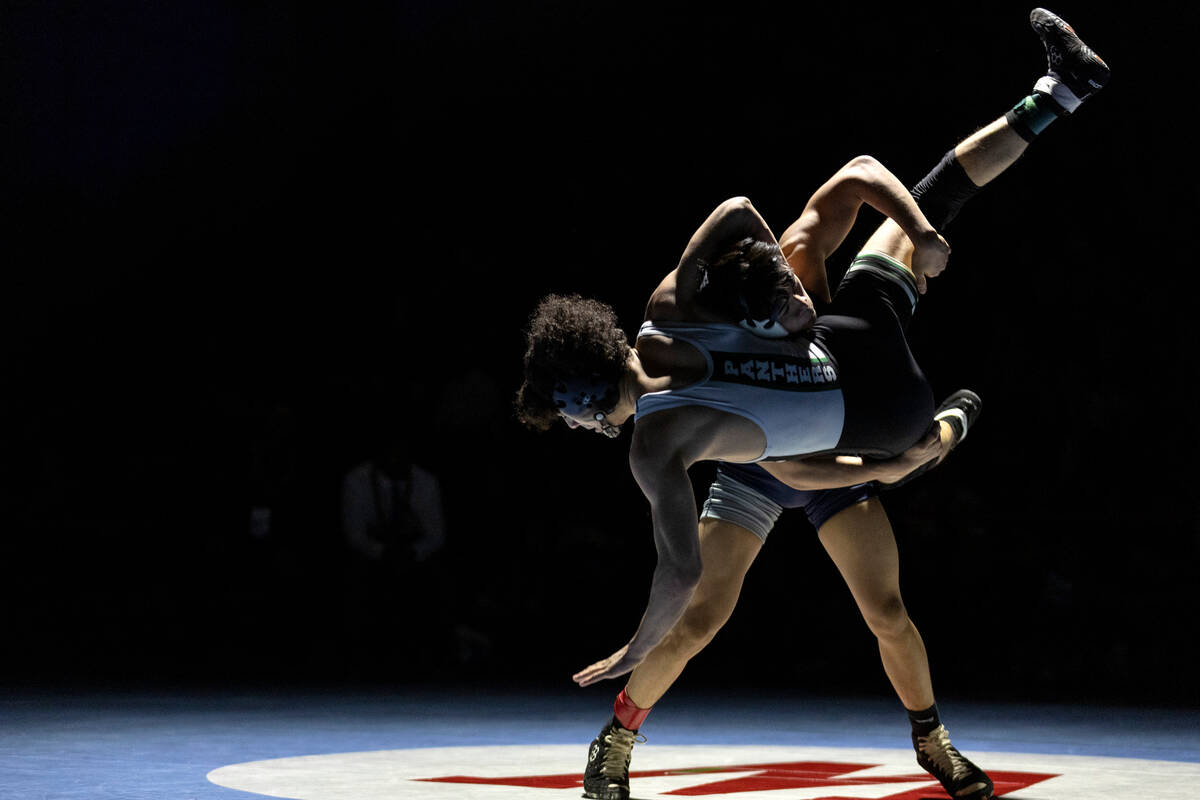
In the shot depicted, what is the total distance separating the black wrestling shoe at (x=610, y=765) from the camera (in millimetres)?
3268

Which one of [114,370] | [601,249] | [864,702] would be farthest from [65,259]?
[864,702]

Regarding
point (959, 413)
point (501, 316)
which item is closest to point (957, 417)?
point (959, 413)

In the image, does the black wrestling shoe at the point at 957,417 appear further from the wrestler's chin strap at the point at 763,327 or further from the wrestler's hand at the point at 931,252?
the wrestler's chin strap at the point at 763,327

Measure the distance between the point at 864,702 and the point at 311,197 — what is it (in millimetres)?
4171

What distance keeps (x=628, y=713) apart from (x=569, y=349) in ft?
3.38

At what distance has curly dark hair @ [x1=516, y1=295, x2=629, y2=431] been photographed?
2.79 m

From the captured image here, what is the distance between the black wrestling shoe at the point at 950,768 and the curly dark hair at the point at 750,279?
3.71ft

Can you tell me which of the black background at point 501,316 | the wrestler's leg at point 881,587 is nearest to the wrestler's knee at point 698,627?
the wrestler's leg at point 881,587

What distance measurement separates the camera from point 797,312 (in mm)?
2822

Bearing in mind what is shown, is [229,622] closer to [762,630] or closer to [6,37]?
[762,630]

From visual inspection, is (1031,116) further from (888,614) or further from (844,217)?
(888,614)

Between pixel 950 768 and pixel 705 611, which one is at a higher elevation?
pixel 705 611

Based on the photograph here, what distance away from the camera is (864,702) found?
557cm

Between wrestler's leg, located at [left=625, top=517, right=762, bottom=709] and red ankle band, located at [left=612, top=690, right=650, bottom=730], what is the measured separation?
0.01 metres
